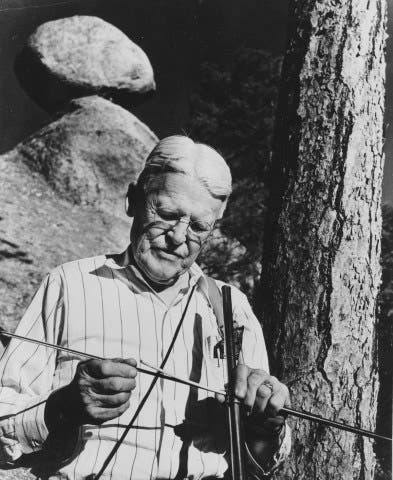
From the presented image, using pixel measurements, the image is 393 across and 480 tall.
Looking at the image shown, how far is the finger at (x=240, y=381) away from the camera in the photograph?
1.17 m

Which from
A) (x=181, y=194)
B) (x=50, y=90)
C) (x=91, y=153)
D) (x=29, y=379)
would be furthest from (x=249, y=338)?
(x=50, y=90)

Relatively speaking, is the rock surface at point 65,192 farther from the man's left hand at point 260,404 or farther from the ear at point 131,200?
the man's left hand at point 260,404

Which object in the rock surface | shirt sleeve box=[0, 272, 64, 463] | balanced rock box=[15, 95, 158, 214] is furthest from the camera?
balanced rock box=[15, 95, 158, 214]

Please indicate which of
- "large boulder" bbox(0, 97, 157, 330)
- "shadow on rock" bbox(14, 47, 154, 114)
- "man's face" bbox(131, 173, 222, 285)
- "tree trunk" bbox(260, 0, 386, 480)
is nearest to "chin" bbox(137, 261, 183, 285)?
"man's face" bbox(131, 173, 222, 285)

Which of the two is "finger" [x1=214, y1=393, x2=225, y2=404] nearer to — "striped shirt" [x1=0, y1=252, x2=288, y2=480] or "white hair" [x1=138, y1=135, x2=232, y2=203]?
"striped shirt" [x1=0, y1=252, x2=288, y2=480]

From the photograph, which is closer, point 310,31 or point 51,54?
point 310,31

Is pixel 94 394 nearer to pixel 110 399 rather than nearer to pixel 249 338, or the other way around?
pixel 110 399

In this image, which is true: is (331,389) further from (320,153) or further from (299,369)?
(320,153)

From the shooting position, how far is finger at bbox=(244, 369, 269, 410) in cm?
117

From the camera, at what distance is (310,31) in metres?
1.87

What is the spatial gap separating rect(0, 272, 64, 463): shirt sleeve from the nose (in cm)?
31

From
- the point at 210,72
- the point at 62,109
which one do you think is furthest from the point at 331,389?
the point at 62,109

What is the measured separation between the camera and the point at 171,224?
55.3 inches

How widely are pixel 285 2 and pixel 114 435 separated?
276cm
